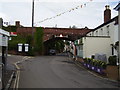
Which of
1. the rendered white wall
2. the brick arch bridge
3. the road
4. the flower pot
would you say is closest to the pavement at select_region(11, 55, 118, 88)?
the road

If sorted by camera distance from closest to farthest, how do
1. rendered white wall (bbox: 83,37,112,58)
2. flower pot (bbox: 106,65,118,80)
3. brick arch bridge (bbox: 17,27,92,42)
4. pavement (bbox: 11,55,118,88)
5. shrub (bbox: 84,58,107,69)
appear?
pavement (bbox: 11,55,118,88) < flower pot (bbox: 106,65,118,80) < shrub (bbox: 84,58,107,69) < rendered white wall (bbox: 83,37,112,58) < brick arch bridge (bbox: 17,27,92,42)

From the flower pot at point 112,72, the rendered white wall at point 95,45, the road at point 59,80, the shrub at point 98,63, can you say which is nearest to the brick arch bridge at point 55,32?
the rendered white wall at point 95,45

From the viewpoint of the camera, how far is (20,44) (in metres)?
42.9

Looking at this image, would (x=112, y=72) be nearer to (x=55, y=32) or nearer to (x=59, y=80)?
(x=59, y=80)

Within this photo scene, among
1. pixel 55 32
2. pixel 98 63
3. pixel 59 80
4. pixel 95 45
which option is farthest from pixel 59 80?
pixel 55 32

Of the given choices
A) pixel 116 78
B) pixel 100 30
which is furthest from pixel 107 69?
pixel 100 30

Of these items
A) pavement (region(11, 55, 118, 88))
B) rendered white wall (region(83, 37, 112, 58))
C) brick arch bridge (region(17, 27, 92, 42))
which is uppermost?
brick arch bridge (region(17, 27, 92, 42))

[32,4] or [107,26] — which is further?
[32,4]

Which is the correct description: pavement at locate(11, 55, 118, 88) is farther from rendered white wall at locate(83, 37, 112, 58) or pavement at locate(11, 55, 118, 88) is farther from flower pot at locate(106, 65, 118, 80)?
rendered white wall at locate(83, 37, 112, 58)

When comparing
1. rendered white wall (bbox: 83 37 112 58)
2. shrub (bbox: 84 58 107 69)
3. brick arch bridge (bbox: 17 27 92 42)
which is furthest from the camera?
brick arch bridge (bbox: 17 27 92 42)

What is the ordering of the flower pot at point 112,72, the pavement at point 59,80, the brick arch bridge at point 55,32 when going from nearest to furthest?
the pavement at point 59,80 < the flower pot at point 112,72 < the brick arch bridge at point 55,32

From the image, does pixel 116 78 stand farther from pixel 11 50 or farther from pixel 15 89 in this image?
pixel 11 50

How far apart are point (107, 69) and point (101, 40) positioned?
12.8 m

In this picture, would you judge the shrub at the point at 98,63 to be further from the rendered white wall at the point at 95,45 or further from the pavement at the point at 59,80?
the rendered white wall at the point at 95,45
